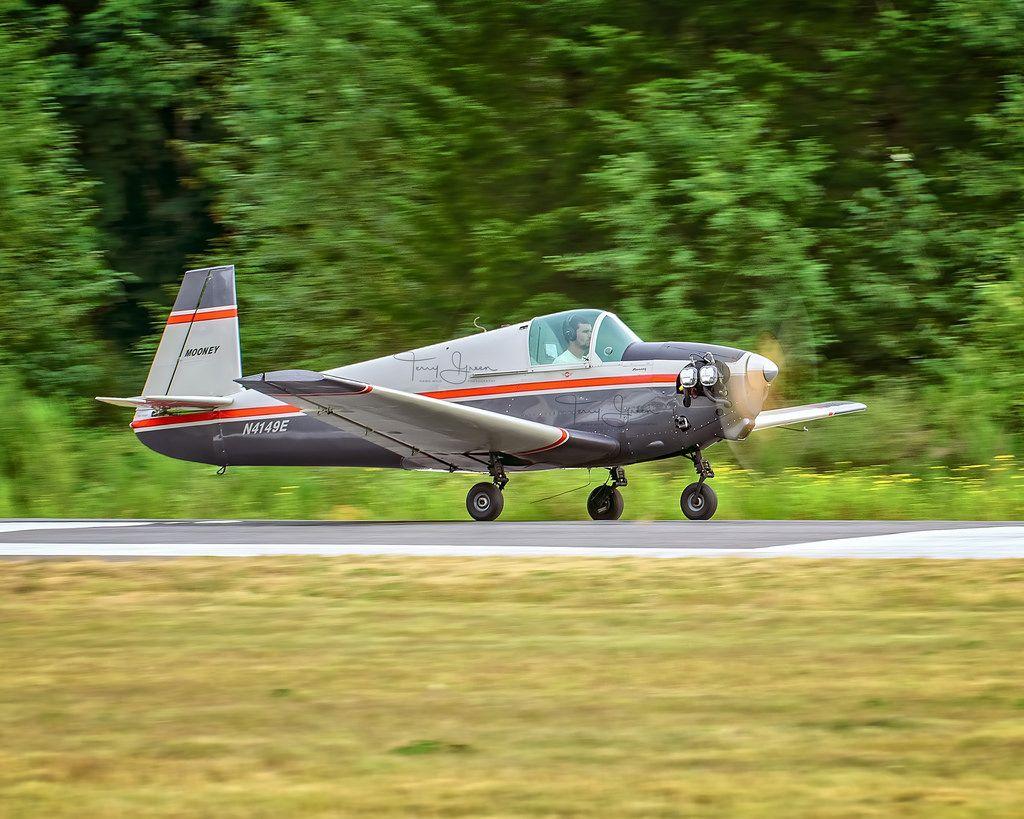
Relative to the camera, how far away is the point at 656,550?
10.1 m

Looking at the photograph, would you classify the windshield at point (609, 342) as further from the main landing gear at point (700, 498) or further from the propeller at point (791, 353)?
the propeller at point (791, 353)

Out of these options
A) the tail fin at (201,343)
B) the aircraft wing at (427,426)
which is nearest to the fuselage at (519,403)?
the aircraft wing at (427,426)

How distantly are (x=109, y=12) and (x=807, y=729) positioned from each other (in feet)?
93.3

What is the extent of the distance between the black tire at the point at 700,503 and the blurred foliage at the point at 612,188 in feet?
19.6

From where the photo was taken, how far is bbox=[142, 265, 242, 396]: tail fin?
54.0ft

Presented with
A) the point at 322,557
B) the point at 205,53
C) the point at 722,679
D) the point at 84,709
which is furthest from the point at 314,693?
the point at 205,53

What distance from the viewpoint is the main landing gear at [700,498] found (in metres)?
14.3

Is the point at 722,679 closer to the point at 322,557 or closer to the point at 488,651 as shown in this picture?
the point at 488,651

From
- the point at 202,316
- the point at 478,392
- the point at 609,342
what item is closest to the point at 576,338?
the point at 609,342

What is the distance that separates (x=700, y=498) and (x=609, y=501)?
1.20 meters

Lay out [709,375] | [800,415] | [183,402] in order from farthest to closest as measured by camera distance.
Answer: [183,402] → [800,415] → [709,375]

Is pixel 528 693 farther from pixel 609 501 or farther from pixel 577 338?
pixel 609 501

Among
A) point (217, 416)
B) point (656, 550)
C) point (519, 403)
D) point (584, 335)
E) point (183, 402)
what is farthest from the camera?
point (217, 416)

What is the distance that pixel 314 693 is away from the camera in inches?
226
